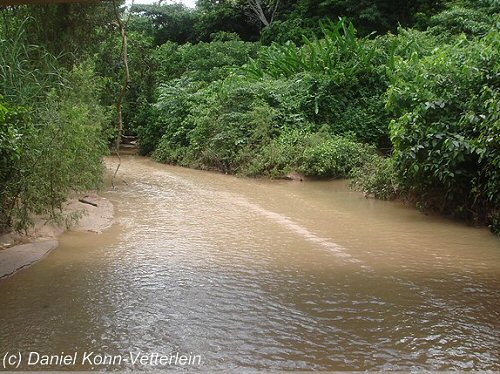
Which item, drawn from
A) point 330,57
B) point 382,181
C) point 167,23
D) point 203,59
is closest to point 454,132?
point 382,181

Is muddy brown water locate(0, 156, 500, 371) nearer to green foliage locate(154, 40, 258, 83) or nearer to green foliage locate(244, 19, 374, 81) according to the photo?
green foliage locate(244, 19, 374, 81)

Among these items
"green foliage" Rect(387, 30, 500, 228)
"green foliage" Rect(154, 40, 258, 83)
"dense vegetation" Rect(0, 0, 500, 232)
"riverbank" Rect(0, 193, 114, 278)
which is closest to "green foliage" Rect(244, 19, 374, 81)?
"dense vegetation" Rect(0, 0, 500, 232)

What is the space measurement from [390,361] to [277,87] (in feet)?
44.9

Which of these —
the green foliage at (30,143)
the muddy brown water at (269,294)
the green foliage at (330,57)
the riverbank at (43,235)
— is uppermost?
the green foliage at (330,57)

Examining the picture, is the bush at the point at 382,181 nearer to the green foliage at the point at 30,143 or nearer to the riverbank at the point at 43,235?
the riverbank at the point at 43,235

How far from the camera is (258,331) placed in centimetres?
428

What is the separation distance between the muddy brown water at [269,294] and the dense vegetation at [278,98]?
1.04m

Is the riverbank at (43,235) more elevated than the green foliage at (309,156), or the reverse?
the green foliage at (309,156)

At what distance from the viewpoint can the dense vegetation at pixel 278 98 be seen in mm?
7477

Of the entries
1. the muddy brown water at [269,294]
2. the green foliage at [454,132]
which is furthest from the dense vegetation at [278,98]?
the muddy brown water at [269,294]

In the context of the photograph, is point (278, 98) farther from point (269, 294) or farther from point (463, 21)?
point (269, 294)

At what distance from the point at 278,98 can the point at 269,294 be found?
11865mm

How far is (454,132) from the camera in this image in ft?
27.6

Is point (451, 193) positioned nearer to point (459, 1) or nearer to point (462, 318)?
point (462, 318)
